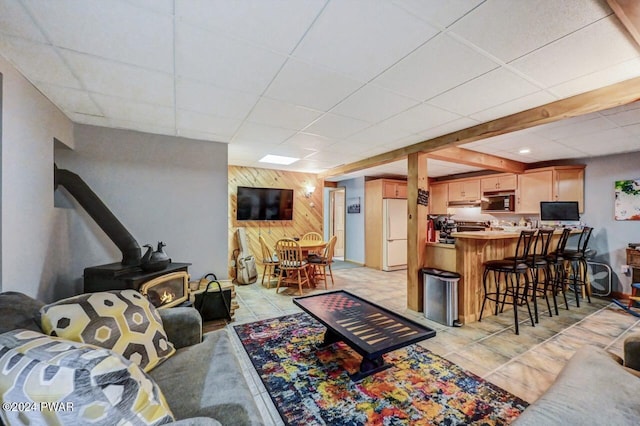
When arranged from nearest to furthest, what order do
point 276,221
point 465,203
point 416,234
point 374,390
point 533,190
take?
point 374,390, point 416,234, point 533,190, point 276,221, point 465,203

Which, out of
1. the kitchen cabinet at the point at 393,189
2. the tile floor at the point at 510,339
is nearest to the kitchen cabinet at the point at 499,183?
the kitchen cabinet at the point at 393,189

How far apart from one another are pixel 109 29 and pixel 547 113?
3.63 m

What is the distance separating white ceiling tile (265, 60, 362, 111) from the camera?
1.93 metres

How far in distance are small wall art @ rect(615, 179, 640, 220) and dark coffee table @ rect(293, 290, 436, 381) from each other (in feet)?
15.8

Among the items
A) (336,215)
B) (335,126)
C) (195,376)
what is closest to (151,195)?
(335,126)

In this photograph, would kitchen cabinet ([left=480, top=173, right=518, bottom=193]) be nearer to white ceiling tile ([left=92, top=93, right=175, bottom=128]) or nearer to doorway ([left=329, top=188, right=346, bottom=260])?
doorway ([left=329, top=188, right=346, bottom=260])

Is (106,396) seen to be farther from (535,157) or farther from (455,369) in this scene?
(535,157)

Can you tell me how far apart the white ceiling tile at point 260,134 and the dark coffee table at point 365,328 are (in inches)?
84.6

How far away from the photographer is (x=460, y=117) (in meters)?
2.80

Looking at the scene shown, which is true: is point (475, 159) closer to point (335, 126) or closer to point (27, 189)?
point (335, 126)

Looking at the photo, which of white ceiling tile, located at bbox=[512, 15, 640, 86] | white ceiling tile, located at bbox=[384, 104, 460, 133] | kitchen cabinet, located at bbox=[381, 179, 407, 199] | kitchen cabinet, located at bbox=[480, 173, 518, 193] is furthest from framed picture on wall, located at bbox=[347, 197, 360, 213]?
white ceiling tile, located at bbox=[512, 15, 640, 86]

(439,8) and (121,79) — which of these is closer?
(439,8)

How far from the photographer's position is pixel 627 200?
419cm

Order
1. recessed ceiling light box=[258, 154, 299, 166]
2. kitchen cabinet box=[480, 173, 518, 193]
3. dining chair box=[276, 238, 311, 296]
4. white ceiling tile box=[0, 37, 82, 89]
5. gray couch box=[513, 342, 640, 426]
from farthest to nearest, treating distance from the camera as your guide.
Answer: kitchen cabinet box=[480, 173, 518, 193]
recessed ceiling light box=[258, 154, 299, 166]
dining chair box=[276, 238, 311, 296]
white ceiling tile box=[0, 37, 82, 89]
gray couch box=[513, 342, 640, 426]
